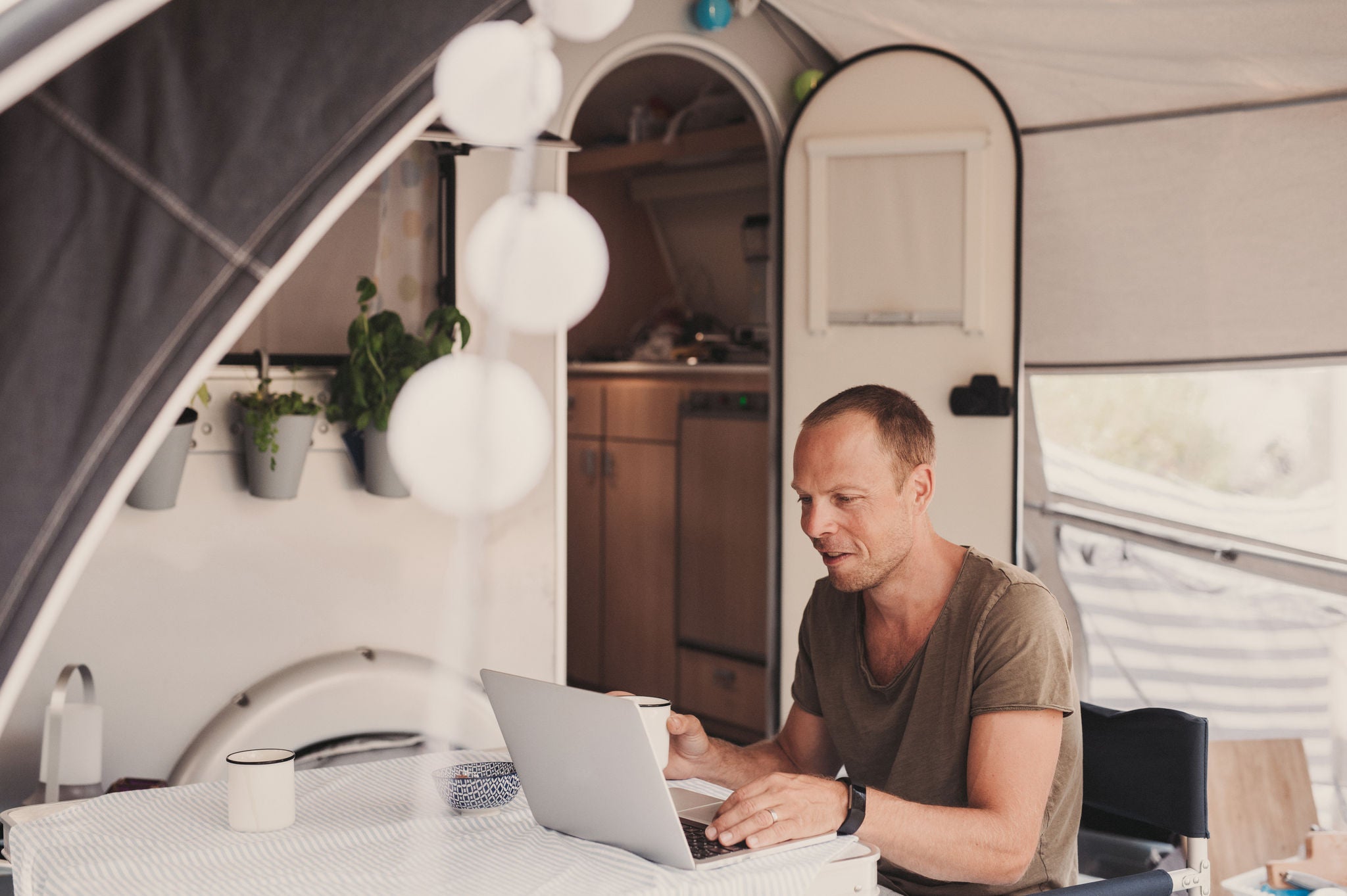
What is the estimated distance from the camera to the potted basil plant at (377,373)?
9.26ft

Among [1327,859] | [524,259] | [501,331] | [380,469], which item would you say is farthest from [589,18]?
[1327,859]

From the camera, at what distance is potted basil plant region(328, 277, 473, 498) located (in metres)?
2.82

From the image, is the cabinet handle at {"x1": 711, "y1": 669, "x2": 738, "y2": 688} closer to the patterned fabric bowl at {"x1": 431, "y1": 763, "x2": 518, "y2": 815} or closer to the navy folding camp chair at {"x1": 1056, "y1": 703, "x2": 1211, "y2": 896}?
the navy folding camp chair at {"x1": 1056, "y1": 703, "x2": 1211, "y2": 896}

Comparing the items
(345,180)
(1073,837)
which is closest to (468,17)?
(345,180)

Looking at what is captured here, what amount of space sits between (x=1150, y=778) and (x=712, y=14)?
93.2 inches

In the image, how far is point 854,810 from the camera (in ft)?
4.57

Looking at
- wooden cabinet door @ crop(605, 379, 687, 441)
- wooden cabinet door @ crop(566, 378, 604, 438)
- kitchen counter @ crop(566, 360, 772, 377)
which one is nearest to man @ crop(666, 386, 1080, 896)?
kitchen counter @ crop(566, 360, 772, 377)

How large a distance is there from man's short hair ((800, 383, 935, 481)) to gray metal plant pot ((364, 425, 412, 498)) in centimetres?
141

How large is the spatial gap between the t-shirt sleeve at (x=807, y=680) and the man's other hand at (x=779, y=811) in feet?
Result: 1.66

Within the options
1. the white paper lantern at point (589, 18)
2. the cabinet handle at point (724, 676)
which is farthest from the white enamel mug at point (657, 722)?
the cabinet handle at point (724, 676)

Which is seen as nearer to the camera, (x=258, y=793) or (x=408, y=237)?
(x=258, y=793)

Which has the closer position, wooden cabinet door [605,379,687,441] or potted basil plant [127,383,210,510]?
potted basil plant [127,383,210,510]

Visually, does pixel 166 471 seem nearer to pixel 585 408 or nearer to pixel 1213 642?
pixel 585 408

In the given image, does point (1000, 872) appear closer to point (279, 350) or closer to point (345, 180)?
point (345, 180)
